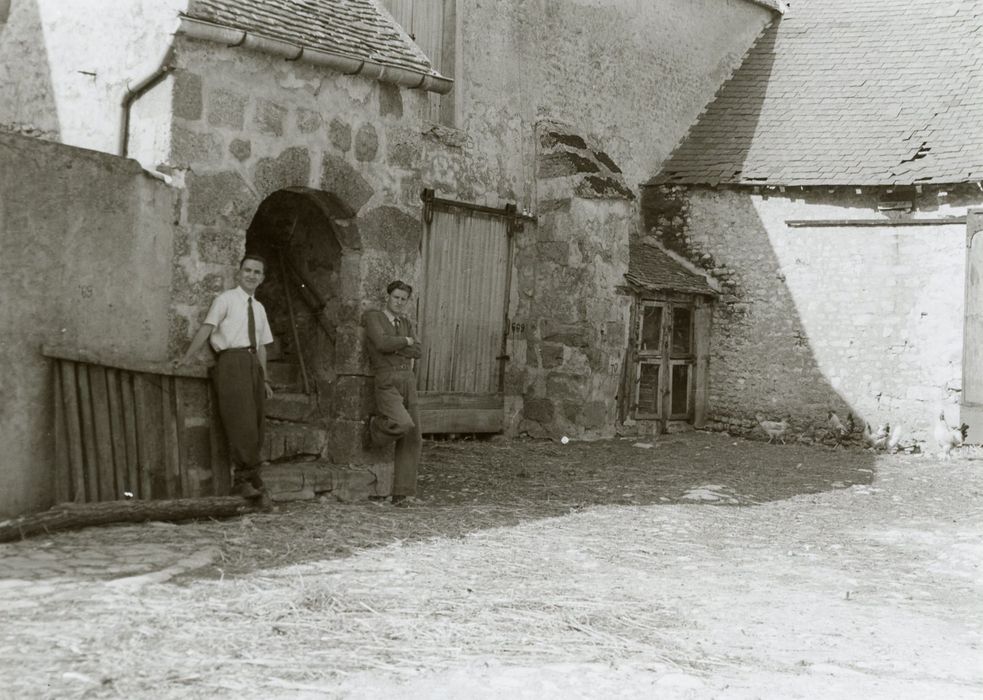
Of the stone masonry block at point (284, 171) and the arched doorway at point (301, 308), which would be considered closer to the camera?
the stone masonry block at point (284, 171)

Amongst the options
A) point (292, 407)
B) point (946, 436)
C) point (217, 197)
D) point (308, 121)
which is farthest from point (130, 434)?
point (946, 436)

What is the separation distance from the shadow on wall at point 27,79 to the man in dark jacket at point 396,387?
8.76 feet

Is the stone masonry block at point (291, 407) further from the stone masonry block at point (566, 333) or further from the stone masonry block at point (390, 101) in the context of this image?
the stone masonry block at point (566, 333)

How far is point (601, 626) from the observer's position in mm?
4957

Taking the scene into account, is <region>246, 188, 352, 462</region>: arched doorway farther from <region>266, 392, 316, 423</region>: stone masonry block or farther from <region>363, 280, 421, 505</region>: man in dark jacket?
<region>363, 280, 421, 505</region>: man in dark jacket

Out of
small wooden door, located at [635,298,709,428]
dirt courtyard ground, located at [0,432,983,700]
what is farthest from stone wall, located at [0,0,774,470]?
Result: dirt courtyard ground, located at [0,432,983,700]

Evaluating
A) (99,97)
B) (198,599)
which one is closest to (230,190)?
(99,97)

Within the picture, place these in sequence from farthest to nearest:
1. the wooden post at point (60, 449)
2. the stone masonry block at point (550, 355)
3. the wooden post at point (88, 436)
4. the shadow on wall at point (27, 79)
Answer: the stone masonry block at point (550, 355)
the shadow on wall at point (27, 79)
the wooden post at point (88, 436)
the wooden post at point (60, 449)

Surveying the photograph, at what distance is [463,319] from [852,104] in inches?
257

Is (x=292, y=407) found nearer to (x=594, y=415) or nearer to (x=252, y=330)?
(x=252, y=330)

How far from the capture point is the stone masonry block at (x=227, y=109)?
7312mm

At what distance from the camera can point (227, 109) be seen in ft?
24.3

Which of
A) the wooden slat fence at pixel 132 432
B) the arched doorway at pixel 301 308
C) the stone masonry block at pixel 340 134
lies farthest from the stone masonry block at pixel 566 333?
the wooden slat fence at pixel 132 432

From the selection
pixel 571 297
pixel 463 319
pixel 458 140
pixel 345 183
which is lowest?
pixel 463 319
